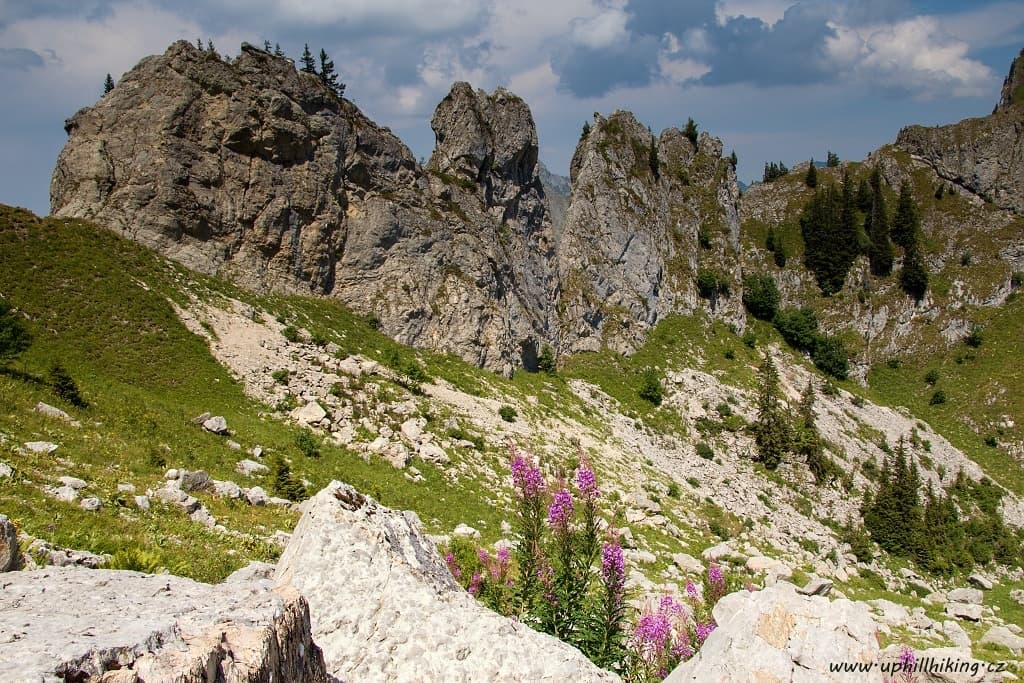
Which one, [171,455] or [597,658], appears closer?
[597,658]

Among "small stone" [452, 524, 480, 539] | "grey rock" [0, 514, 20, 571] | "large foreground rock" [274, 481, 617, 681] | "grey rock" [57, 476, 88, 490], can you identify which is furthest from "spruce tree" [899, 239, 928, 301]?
"grey rock" [0, 514, 20, 571]

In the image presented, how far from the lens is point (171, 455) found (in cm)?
1511

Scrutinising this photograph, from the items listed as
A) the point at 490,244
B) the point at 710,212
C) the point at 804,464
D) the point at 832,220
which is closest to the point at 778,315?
the point at 710,212

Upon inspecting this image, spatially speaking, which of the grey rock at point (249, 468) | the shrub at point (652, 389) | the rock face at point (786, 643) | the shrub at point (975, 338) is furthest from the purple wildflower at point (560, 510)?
the shrub at point (975, 338)

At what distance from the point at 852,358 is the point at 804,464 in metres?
35.8

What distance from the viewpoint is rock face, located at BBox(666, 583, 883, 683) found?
265 inches

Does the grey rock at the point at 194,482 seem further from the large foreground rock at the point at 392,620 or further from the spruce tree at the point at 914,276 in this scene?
the spruce tree at the point at 914,276

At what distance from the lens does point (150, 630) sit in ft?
10.9

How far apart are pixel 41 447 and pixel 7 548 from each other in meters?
8.91

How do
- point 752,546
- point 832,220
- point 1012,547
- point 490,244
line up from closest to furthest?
point 752,546 < point 1012,547 < point 490,244 < point 832,220

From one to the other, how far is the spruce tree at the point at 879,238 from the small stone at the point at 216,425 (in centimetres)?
8017

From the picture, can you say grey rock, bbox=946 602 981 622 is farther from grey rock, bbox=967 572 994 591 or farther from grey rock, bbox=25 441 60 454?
grey rock, bbox=25 441 60 454

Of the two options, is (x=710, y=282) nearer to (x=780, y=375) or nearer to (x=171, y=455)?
(x=780, y=375)

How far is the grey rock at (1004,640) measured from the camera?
16766 mm
